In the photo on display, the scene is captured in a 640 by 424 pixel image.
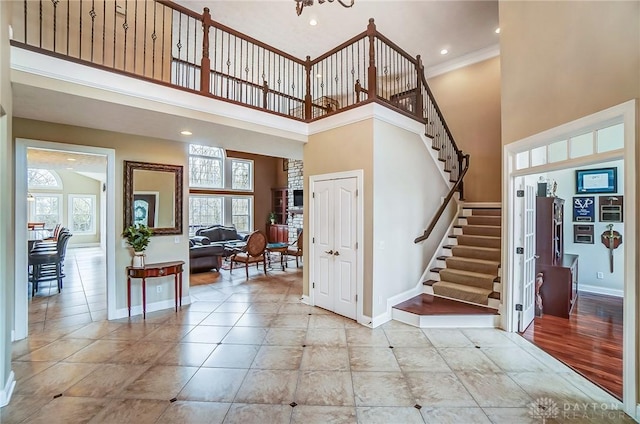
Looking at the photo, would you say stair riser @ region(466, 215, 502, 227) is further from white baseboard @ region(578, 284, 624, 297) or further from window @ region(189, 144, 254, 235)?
window @ region(189, 144, 254, 235)

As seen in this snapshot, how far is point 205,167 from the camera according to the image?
34.9 ft

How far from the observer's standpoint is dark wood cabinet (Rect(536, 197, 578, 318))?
13.8ft

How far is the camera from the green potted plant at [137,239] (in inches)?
164

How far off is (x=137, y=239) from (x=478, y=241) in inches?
222

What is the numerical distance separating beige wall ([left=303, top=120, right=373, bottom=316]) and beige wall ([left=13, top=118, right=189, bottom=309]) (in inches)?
87.6

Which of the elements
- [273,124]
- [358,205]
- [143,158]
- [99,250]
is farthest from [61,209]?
[358,205]

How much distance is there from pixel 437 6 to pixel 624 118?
159 inches

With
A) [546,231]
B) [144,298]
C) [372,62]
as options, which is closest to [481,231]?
[546,231]

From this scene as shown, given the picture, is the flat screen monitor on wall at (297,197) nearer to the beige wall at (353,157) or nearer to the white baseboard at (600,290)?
the beige wall at (353,157)

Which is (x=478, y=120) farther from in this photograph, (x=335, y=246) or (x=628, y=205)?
(x=628, y=205)

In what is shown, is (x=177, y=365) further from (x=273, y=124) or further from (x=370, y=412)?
(x=273, y=124)

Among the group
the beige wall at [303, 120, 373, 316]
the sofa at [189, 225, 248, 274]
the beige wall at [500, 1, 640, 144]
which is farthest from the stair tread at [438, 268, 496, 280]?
the sofa at [189, 225, 248, 274]

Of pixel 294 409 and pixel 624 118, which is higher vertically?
pixel 624 118

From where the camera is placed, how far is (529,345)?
11.0 ft
